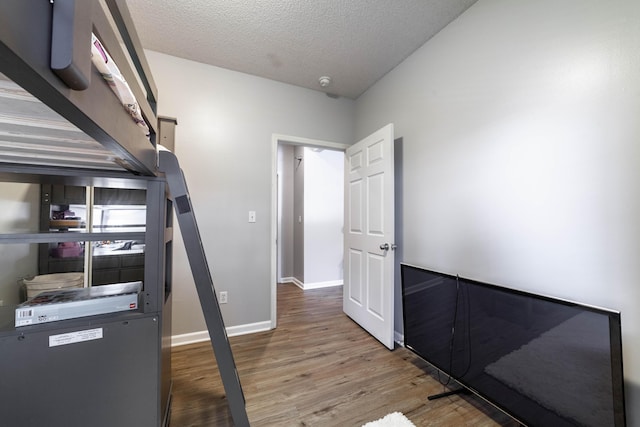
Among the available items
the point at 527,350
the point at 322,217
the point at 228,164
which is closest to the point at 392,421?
the point at 527,350

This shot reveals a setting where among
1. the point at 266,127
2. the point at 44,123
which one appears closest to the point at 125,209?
the point at 266,127

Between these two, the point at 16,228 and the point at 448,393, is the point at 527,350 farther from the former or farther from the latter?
the point at 16,228

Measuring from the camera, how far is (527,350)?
1.24 metres

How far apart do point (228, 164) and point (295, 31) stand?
1.30 meters

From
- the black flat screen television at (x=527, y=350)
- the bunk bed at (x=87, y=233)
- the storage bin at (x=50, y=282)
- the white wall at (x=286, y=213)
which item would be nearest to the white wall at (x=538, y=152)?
the black flat screen television at (x=527, y=350)

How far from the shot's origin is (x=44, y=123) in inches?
23.8

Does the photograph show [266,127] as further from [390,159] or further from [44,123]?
[44,123]

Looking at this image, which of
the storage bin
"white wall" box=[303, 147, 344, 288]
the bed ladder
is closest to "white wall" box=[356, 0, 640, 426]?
the bed ladder

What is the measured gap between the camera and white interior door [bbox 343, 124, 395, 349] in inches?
86.5

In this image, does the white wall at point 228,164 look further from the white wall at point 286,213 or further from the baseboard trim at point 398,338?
the white wall at point 286,213

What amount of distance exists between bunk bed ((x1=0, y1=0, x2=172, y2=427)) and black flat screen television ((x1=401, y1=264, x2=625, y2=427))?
1.65 meters

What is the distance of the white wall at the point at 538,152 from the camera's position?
1.09m

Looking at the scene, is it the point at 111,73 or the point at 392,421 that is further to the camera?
the point at 392,421

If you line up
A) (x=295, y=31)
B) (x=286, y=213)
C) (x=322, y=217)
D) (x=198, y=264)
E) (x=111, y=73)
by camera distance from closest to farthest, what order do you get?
(x=111, y=73)
(x=198, y=264)
(x=295, y=31)
(x=322, y=217)
(x=286, y=213)
